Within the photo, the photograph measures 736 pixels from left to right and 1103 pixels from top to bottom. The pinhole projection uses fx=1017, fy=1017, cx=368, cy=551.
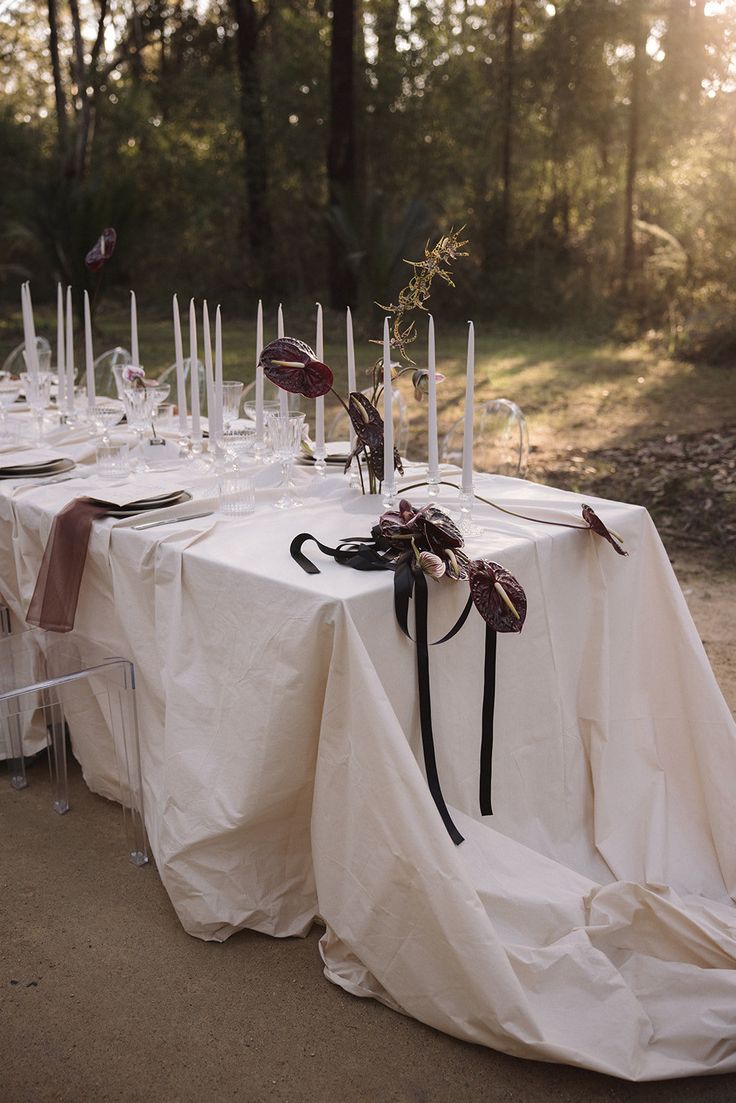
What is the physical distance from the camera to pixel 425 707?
6.61ft

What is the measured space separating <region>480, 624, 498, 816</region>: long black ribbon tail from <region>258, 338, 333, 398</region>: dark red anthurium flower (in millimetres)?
633

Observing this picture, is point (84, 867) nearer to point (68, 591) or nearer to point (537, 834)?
point (68, 591)

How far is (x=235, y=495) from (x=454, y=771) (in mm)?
881

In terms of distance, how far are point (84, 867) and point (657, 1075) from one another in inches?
54.2

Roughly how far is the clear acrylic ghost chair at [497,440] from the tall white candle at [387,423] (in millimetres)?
1506

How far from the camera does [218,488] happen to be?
2686mm

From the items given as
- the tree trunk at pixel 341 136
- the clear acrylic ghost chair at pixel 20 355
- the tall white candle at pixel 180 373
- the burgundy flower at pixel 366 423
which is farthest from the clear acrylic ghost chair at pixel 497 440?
the tree trunk at pixel 341 136

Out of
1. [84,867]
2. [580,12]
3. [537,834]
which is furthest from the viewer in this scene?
[580,12]

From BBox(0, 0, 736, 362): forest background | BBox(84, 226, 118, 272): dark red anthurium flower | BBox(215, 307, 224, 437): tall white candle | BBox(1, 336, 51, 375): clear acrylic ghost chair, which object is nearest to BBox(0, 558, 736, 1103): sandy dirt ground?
BBox(215, 307, 224, 437): tall white candle

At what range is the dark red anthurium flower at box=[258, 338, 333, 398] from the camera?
2150 millimetres

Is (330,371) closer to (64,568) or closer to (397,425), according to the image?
(64,568)

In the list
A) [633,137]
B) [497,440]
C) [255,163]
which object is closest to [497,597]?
[497,440]

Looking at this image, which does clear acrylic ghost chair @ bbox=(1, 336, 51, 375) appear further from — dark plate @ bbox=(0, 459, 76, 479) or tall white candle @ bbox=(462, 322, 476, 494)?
tall white candle @ bbox=(462, 322, 476, 494)

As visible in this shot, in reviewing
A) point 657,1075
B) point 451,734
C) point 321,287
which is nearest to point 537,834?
point 451,734
